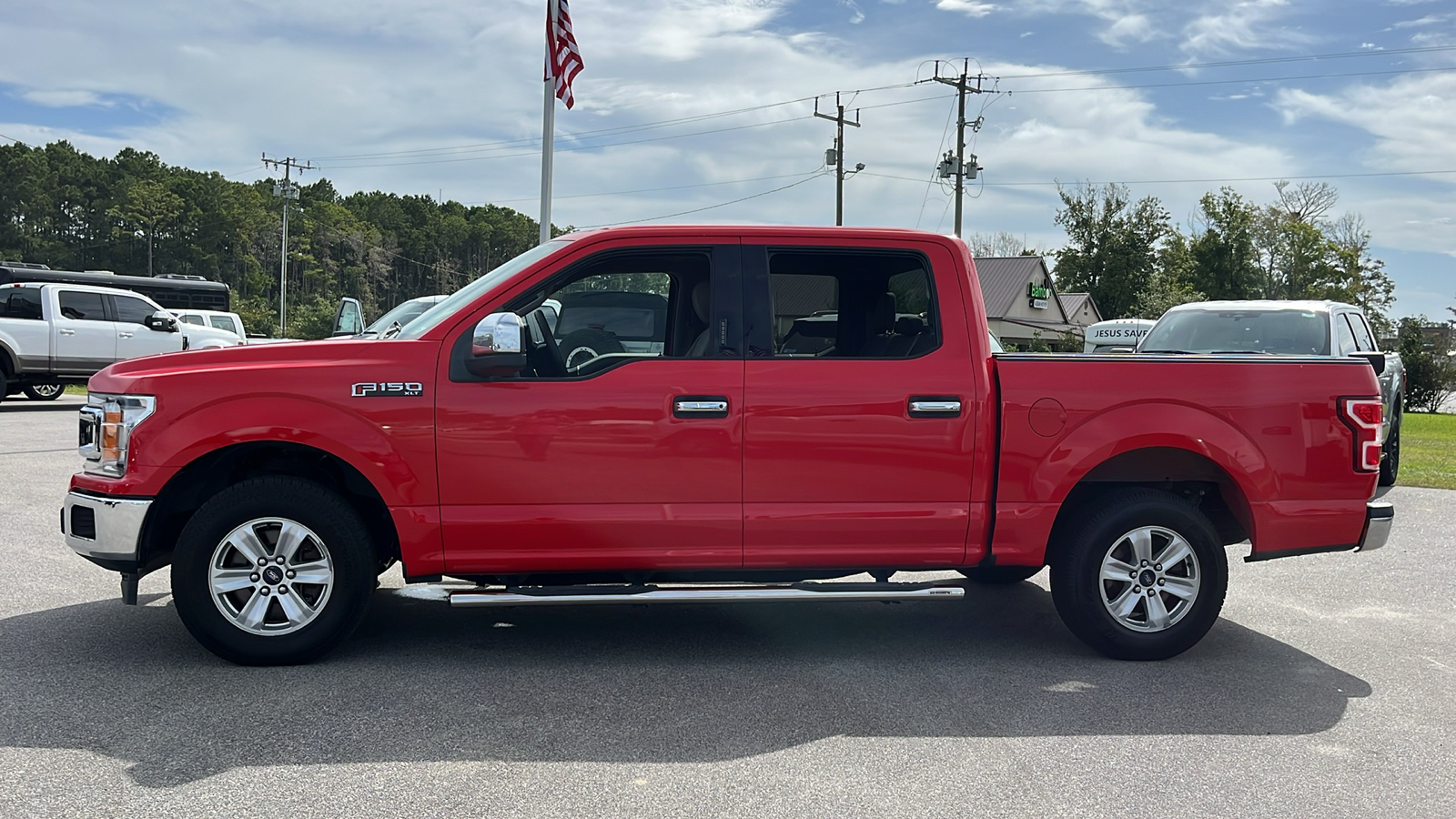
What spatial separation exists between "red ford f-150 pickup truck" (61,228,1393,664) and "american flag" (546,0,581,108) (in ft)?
40.2

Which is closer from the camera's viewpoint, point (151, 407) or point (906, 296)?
point (151, 407)

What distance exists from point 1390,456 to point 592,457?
31.0ft

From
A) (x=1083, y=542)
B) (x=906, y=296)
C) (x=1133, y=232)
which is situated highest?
(x=1133, y=232)

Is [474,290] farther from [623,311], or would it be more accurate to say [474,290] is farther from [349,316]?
[349,316]

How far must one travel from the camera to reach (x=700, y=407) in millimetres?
5156

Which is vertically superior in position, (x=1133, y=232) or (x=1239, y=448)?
(x=1133, y=232)

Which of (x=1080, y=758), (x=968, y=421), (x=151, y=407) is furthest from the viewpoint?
(x=968, y=421)

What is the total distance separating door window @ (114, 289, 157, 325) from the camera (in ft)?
70.0

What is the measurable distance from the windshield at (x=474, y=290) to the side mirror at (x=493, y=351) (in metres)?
0.22

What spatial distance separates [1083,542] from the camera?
5543mm

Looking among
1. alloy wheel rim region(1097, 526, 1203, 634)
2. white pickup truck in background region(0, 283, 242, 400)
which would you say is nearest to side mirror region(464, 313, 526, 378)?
alloy wheel rim region(1097, 526, 1203, 634)

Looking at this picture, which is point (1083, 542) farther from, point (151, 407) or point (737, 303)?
point (151, 407)

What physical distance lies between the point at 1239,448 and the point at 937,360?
1546 mm

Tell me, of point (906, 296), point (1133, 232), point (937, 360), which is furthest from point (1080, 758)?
point (1133, 232)
